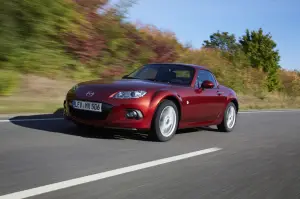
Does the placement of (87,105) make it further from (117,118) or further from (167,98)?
(167,98)

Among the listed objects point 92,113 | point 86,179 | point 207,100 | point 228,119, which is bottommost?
point 86,179

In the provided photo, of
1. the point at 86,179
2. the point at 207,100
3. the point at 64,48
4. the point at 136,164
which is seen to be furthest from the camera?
the point at 64,48

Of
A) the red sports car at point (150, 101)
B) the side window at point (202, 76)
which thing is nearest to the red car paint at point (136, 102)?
the red sports car at point (150, 101)

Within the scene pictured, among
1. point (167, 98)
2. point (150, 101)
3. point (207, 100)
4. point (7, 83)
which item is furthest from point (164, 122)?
point (7, 83)

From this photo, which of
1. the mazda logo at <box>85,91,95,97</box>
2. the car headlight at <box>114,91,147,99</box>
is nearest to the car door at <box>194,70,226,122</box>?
the car headlight at <box>114,91,147,99</box>

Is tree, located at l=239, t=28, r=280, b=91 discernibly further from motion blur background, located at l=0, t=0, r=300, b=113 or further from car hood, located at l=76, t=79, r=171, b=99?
car hood, located at l=76, t=79, r=171, b=99

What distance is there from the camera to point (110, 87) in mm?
6434

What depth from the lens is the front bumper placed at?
622 cm

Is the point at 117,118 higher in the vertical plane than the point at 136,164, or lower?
higher

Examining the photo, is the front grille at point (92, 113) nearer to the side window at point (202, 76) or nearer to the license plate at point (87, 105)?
the license plate at point (87, 105)

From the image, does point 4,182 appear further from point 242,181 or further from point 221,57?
point 221,57

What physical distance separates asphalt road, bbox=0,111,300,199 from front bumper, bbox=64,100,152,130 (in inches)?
10.1

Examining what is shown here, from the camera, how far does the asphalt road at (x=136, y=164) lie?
3.88m

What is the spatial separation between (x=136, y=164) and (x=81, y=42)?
1031 cm
